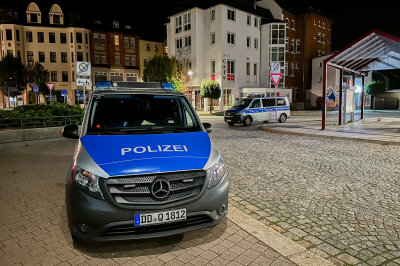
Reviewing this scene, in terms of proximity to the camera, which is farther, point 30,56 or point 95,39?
point 95,39

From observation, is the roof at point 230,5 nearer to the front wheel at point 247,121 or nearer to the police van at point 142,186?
the front wheel at point 247,121

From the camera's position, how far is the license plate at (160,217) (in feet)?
10.7

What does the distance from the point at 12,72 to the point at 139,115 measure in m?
52.5

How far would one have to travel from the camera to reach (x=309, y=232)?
405 cm

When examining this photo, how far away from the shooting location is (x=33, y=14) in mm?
53531

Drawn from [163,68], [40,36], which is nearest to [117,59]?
[40,36]

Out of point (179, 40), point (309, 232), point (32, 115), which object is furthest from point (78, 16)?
point (309, 232)

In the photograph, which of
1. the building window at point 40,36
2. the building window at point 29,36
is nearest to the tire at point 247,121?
the building window at point 40,36

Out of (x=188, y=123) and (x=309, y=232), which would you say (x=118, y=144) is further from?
(x=309, y=232)

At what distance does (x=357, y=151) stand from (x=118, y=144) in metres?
9.30

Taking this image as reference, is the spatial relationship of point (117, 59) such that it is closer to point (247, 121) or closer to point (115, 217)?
point (247, 121)

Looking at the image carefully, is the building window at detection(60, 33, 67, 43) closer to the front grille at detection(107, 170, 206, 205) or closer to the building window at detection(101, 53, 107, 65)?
→ the building window at detection(101, 53, 107, 65)

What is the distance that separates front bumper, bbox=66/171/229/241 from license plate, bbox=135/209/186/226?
0.04 meters

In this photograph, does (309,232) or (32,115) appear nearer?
(309,232)
